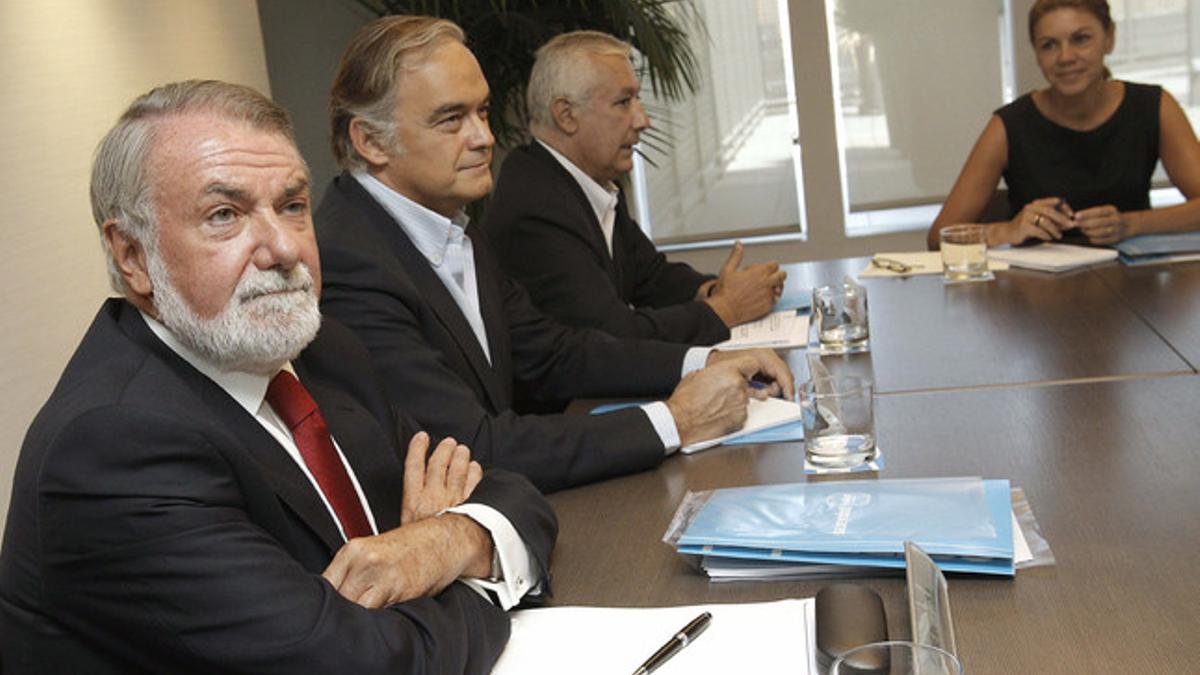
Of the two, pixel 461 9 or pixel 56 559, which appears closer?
pixel 56 559

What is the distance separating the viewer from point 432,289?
Result: 2.46 metres

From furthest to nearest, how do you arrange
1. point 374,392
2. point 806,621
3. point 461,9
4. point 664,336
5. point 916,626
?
point 461,9 < point 664,336 < point 374,392 < point 806,621 < point 916,626

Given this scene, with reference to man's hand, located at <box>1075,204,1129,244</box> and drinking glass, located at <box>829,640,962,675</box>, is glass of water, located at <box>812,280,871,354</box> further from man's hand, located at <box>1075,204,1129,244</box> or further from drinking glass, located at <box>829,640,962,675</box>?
drinking glass, located at <box>829,640,962,675</box>

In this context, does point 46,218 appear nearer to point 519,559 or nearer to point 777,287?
point 777,287

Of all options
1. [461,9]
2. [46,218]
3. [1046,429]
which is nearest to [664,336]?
[1046,429]

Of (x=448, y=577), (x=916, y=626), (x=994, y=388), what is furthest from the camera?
(x=994, y=388)

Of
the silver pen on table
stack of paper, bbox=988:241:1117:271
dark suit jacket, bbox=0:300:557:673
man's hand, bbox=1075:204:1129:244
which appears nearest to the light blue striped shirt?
dark suit jacket, bbox=0:300:557:673

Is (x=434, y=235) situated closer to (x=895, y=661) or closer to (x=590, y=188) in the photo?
(x=590, y=188)

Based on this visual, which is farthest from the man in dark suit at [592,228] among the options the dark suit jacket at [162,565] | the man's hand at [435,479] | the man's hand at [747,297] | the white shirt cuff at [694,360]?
the dark suit jacket at [162,565]

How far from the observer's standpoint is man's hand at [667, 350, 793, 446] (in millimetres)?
2051

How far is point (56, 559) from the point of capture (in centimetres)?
130

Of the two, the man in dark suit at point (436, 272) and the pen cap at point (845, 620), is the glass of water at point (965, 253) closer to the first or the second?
the man in dark suit at point (436, 272)

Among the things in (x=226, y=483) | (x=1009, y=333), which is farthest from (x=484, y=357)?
(x=226, y=483)

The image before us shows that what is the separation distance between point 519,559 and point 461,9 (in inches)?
161
